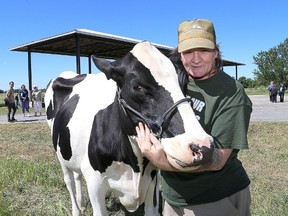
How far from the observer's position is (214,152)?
1717mm

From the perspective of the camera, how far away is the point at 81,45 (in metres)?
17.1

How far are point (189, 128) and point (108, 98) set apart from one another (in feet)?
4.88

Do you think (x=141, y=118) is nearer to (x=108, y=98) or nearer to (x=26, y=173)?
(x=108, y=98)

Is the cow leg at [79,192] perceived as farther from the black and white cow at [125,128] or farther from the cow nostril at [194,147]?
the cow nostril at [194,147]

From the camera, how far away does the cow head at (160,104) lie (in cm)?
163

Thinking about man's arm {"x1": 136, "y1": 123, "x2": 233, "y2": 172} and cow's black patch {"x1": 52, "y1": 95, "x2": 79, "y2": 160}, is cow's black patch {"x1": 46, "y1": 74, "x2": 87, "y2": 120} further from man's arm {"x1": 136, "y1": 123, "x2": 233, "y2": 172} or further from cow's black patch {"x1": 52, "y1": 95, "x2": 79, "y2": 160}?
man's arm {"x1": 136, "y1": 123, "x2": 233, "y2": 172}

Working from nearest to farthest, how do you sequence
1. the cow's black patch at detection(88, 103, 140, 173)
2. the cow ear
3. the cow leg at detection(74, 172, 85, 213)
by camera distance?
the cow ear, the cow's black patch at detection(88, 103, 140, 173), the cow leg at detection(74, 172, 85, 213)

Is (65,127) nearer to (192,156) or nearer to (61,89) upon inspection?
(61,89)

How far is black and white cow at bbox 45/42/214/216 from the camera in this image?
1757 mm

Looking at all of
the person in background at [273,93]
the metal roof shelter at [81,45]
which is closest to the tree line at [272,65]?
the person in background at [273,93]

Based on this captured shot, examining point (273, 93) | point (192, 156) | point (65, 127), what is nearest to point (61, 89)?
→ point (65, 127)

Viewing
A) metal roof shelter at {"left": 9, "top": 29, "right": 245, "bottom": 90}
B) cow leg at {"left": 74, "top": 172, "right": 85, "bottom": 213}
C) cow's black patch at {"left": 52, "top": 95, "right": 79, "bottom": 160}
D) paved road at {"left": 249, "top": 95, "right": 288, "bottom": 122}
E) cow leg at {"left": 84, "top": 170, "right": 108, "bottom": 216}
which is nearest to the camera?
cow leg at {"left": 84, "top": 170, "right": 108, "bottom": 216}

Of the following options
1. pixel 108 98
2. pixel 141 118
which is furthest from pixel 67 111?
pixel 141 118

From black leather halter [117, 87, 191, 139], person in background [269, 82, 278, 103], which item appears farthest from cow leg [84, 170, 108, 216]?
person in background [269, 82, 278, 103]
